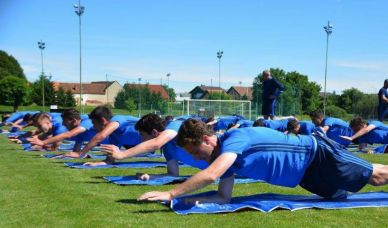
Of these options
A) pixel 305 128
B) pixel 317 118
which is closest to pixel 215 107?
pixel 317 118

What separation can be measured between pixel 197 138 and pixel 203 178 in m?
0.50

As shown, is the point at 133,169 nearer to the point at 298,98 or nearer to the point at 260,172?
the point at 260,172

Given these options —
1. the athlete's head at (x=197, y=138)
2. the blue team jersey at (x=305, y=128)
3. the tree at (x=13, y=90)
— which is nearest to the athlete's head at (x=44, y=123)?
the blue team jersey at (x=305, y=128)

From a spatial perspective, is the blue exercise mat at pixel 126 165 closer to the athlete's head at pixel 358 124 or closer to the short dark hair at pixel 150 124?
the short dark hair at pixel 150 124

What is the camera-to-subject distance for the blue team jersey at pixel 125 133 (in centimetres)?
1082

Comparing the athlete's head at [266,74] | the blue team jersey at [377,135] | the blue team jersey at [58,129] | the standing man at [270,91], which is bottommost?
the blue team jersey at [377,135]

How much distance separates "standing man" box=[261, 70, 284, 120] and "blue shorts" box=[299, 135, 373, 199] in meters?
10.9

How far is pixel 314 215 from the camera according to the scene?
5469 mm

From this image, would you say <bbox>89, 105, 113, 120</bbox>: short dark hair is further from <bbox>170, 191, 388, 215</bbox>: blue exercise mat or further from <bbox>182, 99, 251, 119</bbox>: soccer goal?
<bbox>182, 99, 251, 119</bbox>: soccer goal

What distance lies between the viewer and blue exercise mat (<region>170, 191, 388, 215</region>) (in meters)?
5.64

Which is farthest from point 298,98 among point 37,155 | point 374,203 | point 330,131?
point 374,203

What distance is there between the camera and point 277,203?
5941mm

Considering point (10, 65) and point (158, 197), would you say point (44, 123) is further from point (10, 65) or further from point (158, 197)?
point (10, 65)

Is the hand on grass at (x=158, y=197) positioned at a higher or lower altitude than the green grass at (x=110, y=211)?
higher
